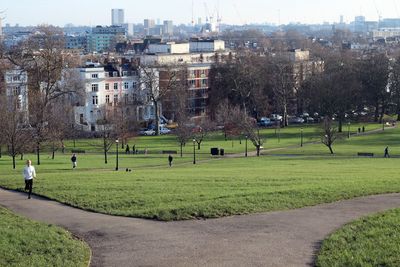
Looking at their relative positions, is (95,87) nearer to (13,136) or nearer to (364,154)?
(364,154)

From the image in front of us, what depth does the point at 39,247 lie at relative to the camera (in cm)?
1612

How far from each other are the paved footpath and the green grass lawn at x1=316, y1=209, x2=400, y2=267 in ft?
1.32

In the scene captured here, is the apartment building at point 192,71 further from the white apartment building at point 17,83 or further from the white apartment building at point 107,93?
the white apartment building at point 17,83

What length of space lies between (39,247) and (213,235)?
14.0 ft

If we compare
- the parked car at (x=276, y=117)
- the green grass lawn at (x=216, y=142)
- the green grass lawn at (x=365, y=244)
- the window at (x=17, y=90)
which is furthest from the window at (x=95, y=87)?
the green grass lawn at (x=365, y=244)

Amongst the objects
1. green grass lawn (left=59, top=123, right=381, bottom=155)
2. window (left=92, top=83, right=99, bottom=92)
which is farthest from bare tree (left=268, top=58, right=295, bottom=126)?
window (left=92, top=83, right=99, bottom=92)

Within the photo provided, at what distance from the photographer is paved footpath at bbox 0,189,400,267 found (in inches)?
610

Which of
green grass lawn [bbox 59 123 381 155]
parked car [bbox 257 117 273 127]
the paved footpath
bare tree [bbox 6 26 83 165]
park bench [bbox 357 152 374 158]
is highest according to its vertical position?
bare tree [bbox 6 26 83 165]

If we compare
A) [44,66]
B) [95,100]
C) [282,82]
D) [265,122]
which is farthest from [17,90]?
[282,82]

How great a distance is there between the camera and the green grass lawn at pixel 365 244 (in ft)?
48.8

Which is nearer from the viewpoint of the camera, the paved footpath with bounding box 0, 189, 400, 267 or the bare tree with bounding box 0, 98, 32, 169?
the paved footpath with bounding box 0, 189, 400, 267

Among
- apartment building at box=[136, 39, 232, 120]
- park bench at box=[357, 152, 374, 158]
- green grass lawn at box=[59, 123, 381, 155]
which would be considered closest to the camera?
park bench at box=[357, 152, 374, 158]

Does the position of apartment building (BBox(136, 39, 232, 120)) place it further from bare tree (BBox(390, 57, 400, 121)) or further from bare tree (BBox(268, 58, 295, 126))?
bare tree (BBox(390, 57, 400, 121))

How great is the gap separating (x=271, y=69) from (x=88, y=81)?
2921 cm
